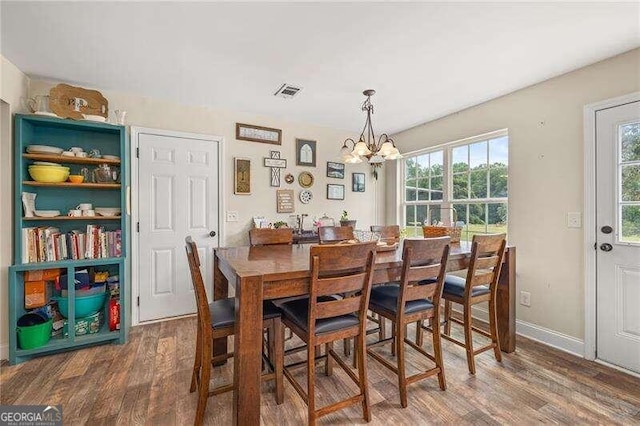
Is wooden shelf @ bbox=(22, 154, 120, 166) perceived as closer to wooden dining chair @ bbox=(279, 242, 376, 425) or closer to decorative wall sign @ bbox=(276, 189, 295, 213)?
decorative wall sign @ bbox=(276, 189, 295, 213)

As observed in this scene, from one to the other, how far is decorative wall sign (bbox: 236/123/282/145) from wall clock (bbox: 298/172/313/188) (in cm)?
51

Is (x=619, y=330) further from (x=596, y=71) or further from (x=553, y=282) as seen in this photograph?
(x=596, y=71)

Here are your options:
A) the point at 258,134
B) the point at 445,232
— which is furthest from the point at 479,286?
the point at 258,134

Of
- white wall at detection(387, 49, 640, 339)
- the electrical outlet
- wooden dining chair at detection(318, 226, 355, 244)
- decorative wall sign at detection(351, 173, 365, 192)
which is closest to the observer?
white wall at detection(387, 49, 640, 339)

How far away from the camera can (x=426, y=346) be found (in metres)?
2.57

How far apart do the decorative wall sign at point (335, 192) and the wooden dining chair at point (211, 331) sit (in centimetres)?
244

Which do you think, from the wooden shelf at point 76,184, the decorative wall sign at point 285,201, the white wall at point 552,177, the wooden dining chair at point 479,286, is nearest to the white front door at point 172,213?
the wooden shelf at point 76,184

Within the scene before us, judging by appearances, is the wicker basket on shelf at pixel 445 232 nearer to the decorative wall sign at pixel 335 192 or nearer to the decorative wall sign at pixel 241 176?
the decorative wall sign at pixel 335 192

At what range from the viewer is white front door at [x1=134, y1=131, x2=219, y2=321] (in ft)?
10.1

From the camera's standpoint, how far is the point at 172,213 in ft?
10.5

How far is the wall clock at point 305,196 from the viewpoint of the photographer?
394 centimetres

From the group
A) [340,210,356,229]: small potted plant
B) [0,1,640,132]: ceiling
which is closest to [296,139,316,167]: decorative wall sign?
[340,210,356,229]: small potted plant

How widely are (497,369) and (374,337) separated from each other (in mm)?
989

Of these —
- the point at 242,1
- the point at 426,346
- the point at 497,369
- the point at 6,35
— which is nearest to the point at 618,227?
the point at 497,369
